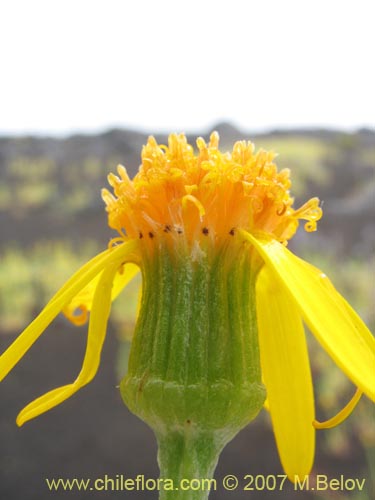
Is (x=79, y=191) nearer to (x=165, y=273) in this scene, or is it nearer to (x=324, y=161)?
(x=324, y=161)

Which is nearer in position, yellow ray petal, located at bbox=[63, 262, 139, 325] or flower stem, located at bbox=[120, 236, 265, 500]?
flower stem, located at bbox=[120, 236, 265, 500]

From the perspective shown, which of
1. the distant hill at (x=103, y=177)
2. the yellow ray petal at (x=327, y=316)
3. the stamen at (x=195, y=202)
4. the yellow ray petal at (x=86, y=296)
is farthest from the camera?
the distant hill at (x=103, y=177)

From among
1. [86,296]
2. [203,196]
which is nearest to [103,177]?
[86,296]

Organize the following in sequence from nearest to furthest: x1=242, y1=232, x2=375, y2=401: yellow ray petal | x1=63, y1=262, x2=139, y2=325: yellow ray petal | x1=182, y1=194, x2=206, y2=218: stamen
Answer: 1. x1=242, y1=232, x2=375, y2=401: yellow ray petal
2. x1=182, y1=194, x2=206, y2=218: stamen
3. x1=63, y1=262, x2=139, y2=325: yellow ray petal

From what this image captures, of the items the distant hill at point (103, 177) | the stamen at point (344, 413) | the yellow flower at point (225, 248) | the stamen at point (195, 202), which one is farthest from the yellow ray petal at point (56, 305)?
the distant hill at point (103, 177)

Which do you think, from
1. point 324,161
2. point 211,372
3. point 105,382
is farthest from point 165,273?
point 324,161

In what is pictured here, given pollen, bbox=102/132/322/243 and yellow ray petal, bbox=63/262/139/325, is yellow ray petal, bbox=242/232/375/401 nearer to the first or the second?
pollen, bbox=102/132/322/243

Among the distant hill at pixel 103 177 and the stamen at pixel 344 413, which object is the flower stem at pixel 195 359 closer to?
the stamen at pixel 344 413

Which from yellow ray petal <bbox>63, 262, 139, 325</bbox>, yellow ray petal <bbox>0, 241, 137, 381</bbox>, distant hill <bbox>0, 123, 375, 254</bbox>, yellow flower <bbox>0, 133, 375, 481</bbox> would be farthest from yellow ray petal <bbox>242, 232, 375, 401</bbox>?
distant hill <bbox>0, 123, 375, 254</bbox>
